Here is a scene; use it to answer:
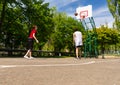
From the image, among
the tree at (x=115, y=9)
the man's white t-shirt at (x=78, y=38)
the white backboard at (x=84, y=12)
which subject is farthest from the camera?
the tree at (x=115, y=9)

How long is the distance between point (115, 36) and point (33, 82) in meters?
Result: 81.5

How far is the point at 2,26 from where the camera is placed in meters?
46.1

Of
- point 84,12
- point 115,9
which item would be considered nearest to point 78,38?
point 84,12

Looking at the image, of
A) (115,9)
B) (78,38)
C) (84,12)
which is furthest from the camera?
(115,9)

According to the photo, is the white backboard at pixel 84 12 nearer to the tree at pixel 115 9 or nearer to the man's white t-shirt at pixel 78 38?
the man's white t-shirt at pixel 78 38

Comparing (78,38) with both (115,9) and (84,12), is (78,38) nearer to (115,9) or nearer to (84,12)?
(84,12)

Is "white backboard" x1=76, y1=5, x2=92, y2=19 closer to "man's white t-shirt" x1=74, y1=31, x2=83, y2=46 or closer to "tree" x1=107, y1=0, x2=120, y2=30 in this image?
"man's white t-shirt" x1=74, y1=31, x2=83, y2=46

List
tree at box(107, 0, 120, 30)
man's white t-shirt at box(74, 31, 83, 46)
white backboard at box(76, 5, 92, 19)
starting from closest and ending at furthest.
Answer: man's white t-shirt at box(74, 31, 83, 46), white backboard at box(76, 5, 92, 19), tree at box(107, 0, 120, 30)

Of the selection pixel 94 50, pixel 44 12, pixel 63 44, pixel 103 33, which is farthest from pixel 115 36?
pixel 94 50

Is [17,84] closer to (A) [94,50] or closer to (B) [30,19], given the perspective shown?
(A) [94,50]

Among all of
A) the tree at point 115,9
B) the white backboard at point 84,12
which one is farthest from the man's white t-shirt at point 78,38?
the tree at point 115,9

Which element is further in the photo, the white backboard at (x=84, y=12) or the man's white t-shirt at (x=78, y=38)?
the white backboard at (x=84, y=12)

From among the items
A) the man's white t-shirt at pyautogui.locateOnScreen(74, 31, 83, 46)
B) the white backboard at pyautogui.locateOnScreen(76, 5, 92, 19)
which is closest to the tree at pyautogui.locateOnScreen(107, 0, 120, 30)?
the white backboard at pyautogui.locateOnScreen(76, 5, 92, 19)

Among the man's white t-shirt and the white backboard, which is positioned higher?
the white backboard
